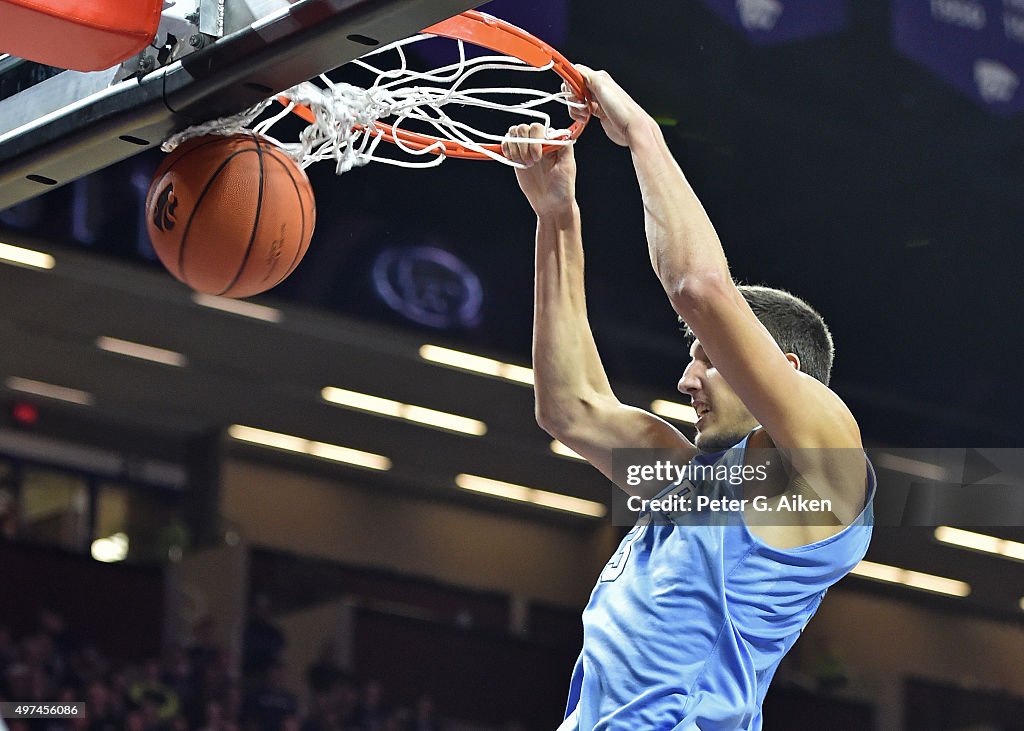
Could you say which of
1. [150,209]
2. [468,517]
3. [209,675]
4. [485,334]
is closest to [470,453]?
[468,517]

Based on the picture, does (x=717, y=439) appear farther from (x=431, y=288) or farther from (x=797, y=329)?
(x=431, y=288)

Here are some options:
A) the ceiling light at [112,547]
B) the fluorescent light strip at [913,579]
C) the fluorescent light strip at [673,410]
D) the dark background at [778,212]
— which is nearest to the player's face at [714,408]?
the dark background at [778,212]

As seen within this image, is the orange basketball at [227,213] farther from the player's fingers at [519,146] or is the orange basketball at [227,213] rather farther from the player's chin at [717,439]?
the player's chin at [717,439]

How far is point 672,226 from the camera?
7.96 ft

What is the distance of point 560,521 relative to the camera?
12078mm

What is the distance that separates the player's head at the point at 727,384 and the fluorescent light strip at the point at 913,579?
966 centimetres

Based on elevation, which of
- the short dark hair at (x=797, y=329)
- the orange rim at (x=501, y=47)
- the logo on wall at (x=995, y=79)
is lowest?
the short dark hair at (x=797, y=329)

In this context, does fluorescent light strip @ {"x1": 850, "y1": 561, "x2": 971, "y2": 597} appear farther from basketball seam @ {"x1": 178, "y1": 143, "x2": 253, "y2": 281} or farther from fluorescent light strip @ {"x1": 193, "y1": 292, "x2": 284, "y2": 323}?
basketball seam @ {"x1": 178, "y1": 143, "x2": 253, "y2": 281}

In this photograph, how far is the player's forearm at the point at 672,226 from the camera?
2.35 m

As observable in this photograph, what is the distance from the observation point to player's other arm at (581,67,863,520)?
2281 mm

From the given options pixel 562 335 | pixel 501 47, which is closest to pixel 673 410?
pixel 562 335

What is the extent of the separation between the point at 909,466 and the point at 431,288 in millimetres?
3914

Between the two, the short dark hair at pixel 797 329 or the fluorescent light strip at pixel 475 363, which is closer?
the short dark hair at pixel 797 329

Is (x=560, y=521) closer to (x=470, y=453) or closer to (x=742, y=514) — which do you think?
(x=470, y=453)
